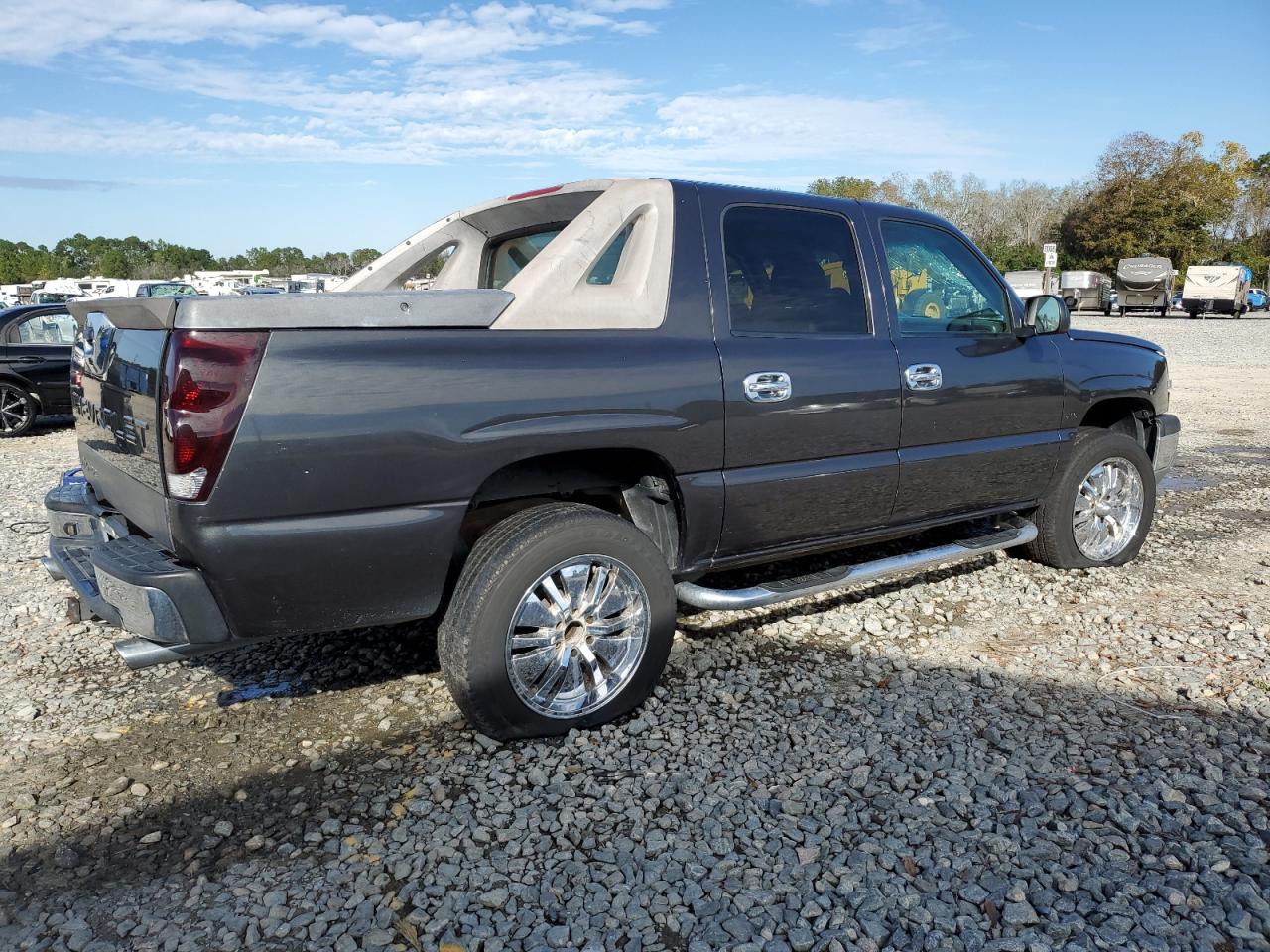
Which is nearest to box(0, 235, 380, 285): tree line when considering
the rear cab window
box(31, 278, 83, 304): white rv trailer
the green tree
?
box(31, 278, 83, 304): white rv trailer

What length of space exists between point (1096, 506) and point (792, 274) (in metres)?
2.47

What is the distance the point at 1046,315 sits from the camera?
4.74m

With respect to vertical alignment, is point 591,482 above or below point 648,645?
above

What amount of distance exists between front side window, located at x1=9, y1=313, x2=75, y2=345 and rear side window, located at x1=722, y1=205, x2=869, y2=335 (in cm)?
991

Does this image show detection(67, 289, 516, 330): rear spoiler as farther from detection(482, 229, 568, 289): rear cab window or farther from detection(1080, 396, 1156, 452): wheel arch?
detection(1080, 396, 1156, 452): wheel arch

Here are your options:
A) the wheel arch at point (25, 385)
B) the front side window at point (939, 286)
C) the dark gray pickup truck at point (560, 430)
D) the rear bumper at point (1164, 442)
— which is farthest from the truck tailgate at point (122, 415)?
the wheel arch at point (25, 385)

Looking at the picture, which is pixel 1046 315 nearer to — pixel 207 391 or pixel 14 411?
pixel 207 391

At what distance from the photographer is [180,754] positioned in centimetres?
338

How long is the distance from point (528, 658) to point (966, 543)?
2.35m

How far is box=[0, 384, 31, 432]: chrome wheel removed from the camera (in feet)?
35.9

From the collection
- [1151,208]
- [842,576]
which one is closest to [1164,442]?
[842,576]

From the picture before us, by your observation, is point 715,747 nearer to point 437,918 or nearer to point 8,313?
point 437,918

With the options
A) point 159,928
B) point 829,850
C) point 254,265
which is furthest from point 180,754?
point 254,265

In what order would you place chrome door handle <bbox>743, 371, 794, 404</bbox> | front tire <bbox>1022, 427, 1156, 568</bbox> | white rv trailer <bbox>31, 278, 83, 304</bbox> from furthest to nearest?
white rv trailer <bbox>31, 278, 83, 304</bbox> < front tire <bbox>1022, 427, 1156, 568</bbox> < chrome door handle <bbox>743, 371, 794, 404</bbox>
